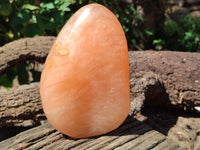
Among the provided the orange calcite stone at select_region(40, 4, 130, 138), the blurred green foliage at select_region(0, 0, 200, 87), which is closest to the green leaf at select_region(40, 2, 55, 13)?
the blurred green foliage at select_region(0, 0, 200, 87)

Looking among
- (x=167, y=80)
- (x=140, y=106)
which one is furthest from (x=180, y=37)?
(x=140, y=106)

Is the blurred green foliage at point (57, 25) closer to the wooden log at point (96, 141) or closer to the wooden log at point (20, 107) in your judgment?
the wooden log at point (20, 107)

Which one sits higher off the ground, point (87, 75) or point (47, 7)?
point (47, 7)

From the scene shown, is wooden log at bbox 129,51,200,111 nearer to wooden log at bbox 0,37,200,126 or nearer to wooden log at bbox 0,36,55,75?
wooden log at bbox 0,37,200,126

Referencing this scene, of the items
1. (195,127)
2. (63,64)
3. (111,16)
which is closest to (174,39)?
(195,127)

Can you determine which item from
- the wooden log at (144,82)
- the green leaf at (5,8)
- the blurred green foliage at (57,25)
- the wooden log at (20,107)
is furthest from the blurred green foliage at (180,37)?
the wooden log at (20,107)

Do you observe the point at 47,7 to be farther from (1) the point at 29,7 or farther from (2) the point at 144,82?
(2) the point at 144,82

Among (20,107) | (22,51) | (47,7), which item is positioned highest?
(47,7)
